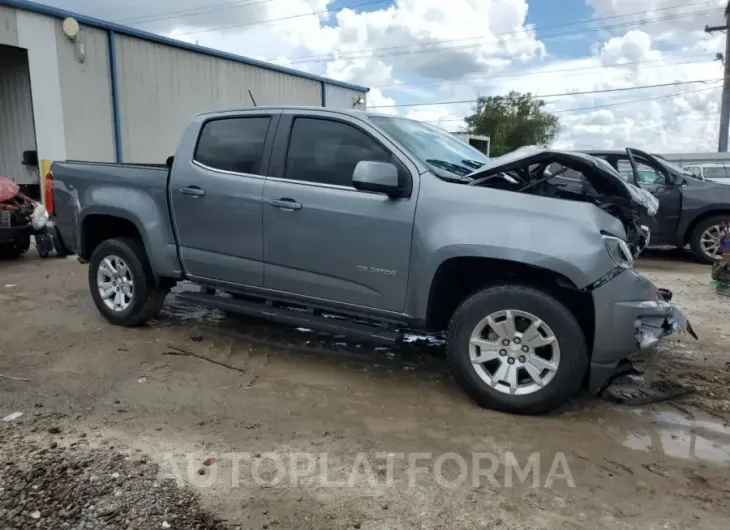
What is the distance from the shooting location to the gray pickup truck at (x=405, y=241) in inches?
140

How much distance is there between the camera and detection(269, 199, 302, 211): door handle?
171 inches

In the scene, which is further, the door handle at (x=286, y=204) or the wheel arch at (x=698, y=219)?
the wheel arch at (x=698, y=219)

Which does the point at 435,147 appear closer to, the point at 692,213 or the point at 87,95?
the point at 692,213

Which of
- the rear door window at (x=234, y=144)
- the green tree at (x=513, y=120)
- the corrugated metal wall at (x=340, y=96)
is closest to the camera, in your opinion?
the rear door window at (x=234, y=144)

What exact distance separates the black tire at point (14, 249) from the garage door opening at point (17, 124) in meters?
4.13

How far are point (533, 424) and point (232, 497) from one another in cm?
186

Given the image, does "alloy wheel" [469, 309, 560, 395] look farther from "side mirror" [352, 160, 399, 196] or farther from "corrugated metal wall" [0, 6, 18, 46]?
"corrugated metal wall" [0, 6, 18, 46]

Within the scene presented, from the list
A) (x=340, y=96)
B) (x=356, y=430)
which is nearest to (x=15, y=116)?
(x=340, y=96)

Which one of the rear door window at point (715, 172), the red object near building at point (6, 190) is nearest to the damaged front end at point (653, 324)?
the red object near building at point (6, 190)

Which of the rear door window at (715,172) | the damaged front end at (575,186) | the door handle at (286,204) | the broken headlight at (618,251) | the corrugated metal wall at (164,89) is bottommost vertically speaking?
the rear door window at (715,172)

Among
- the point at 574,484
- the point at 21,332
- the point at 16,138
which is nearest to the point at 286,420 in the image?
the point at 574,484

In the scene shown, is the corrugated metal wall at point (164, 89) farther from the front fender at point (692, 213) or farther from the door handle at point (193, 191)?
the front fender at point (692, 213)

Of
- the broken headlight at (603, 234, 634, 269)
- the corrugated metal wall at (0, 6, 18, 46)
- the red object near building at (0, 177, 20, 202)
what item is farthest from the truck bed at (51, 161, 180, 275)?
the corrugated metal wall at (0, 6, 18, 46)

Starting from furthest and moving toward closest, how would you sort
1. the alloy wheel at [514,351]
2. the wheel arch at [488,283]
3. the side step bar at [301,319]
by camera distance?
the side step bar at [301,319] → the wheel arch at [488,283] → the alloy wheel at [514,351]
